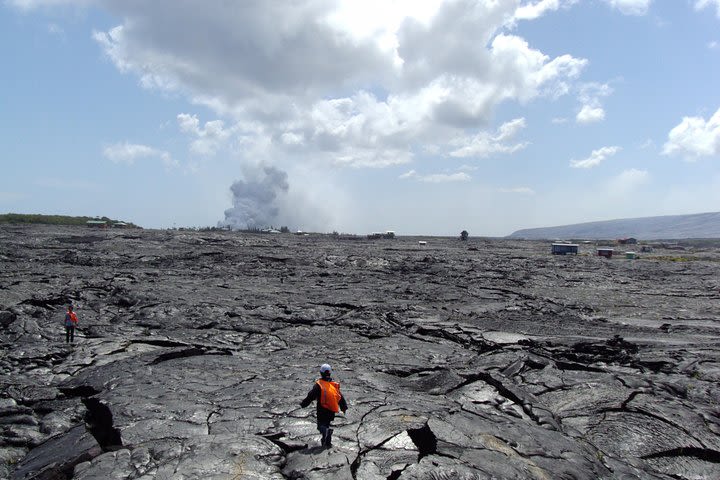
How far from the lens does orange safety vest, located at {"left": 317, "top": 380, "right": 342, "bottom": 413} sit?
650cm

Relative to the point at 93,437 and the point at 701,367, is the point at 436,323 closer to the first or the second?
the point at 701,367

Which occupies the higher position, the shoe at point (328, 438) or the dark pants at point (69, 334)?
the dark pants at point (69, 334)

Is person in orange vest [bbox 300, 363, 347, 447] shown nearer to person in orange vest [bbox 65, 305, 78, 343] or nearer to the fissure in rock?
the fissure in rock

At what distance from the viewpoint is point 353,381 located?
1016 centimetres

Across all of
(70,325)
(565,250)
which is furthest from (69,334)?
(565,250)

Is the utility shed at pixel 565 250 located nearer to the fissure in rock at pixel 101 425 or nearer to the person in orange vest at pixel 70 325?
the person in orange vest at pixel 70 325

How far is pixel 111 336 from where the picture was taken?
13.4m

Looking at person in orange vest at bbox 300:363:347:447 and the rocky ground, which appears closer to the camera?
person in orange vest at bbox 300:363:347:447

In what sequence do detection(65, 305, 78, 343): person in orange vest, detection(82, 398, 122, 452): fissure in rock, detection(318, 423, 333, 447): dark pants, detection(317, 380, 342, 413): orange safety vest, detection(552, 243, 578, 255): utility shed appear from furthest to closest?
detection(552, 243, 578, 255): utility shed → detection(65, 305, 78, 343): person in orange vest → detection(82, 398, 122, 452): fissure in rock → detection(318, 423, 333, 447): dark pants → detection(317, 380, 342, 413): orange safety vest

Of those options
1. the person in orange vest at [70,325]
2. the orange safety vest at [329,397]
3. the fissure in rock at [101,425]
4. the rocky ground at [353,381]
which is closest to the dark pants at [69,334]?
the person in orange vest at [70,325]

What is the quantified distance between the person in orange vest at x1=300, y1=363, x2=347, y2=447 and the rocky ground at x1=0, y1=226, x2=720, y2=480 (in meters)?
0.32

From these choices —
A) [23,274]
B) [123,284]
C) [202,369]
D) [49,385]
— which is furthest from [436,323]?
[23,274]

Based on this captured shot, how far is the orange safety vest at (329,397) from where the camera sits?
650 cm

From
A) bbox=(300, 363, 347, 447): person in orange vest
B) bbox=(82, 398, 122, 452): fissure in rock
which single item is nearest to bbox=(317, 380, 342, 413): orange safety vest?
bbox=(300, 363, 347, 447): person in orange vest
